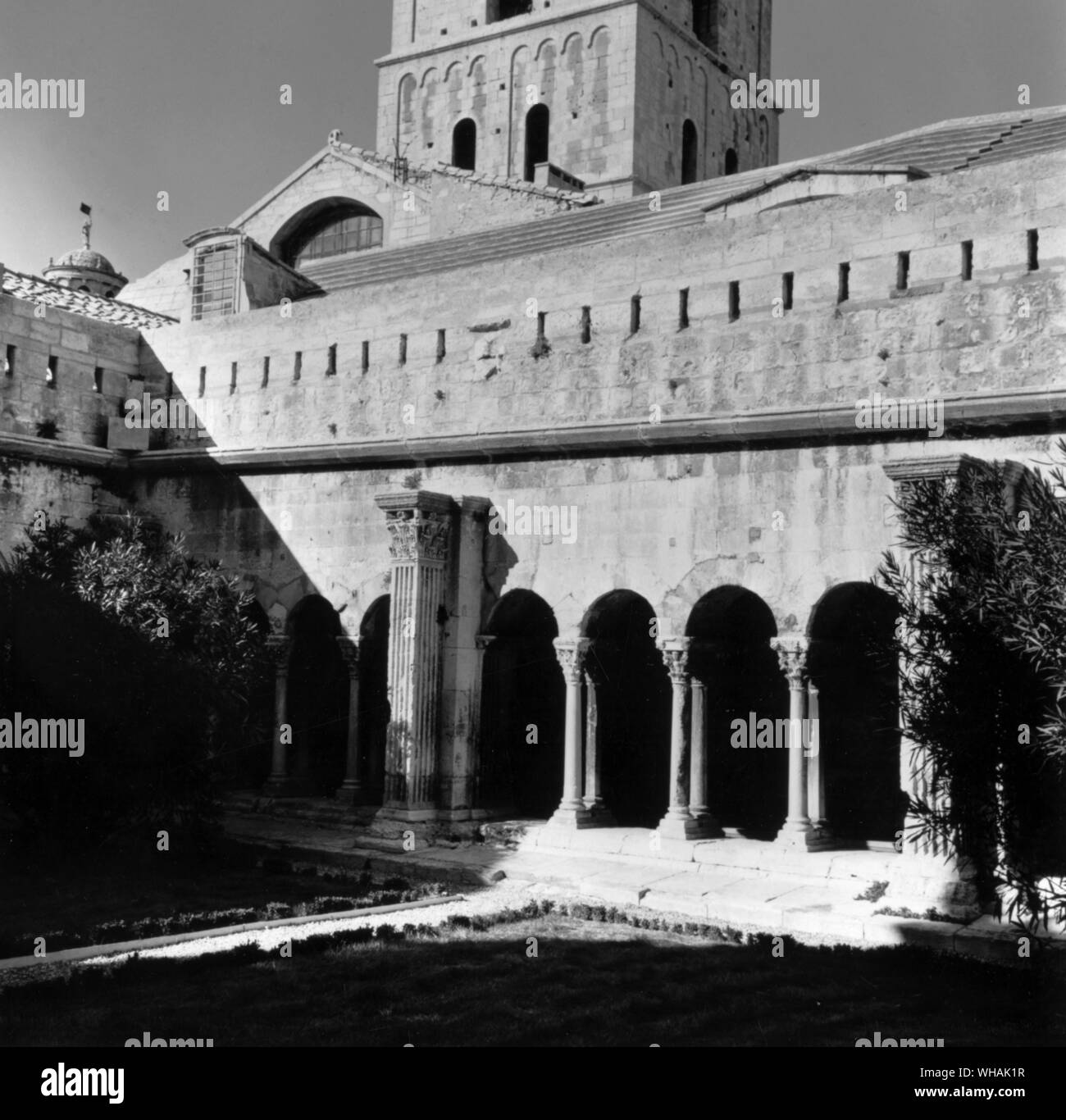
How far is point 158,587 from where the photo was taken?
1247cm

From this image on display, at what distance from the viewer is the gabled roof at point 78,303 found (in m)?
18.8

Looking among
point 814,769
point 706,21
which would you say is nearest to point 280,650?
point 814,769

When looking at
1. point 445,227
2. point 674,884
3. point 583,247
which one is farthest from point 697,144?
point 674,884

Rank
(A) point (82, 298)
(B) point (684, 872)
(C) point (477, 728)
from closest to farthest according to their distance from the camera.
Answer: (B) point (684, 872), (C) point (477, 728), (A) point (82, 298)

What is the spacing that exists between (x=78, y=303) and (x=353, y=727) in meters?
8.40

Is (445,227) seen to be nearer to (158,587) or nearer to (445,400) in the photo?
(445,400)

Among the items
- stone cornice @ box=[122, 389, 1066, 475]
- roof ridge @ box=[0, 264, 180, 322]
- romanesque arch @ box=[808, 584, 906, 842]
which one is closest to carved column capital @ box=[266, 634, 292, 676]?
stone cornice @ box=[122, 389, 1066, 475]

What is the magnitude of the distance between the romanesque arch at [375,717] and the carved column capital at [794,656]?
5079 mm

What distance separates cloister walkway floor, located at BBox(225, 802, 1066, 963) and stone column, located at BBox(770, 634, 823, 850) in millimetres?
203

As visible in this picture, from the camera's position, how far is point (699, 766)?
41.7 feet

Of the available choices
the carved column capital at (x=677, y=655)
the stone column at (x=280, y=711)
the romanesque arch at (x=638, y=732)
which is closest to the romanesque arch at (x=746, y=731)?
the romanesque arch at (x=638, y=732)

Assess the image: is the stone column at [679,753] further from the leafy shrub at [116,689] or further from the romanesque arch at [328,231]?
the romanesque arch at [328,231]

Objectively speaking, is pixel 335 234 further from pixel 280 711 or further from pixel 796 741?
pixel 796 741

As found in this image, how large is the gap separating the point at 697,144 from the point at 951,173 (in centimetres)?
2186
